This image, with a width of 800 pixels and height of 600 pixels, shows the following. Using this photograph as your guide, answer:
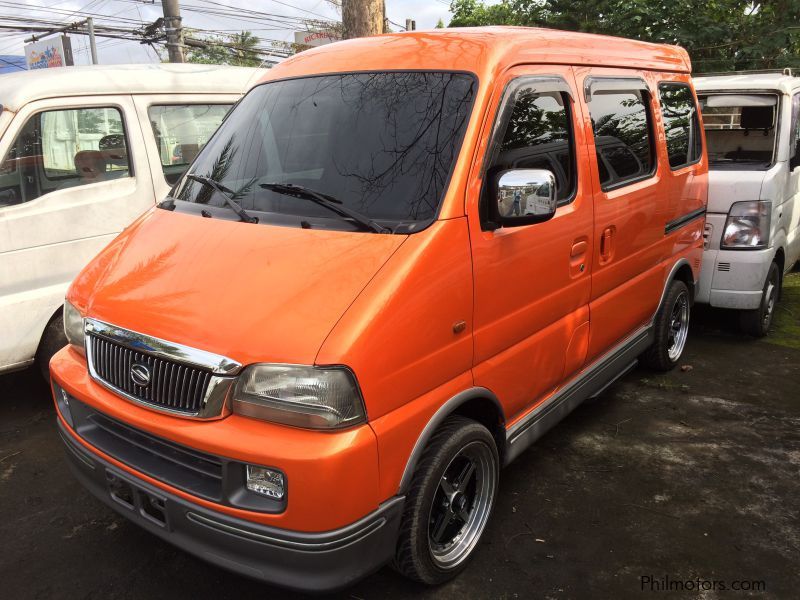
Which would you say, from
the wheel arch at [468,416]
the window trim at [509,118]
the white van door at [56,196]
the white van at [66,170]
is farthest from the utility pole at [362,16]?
the wheel arch at [468,416]

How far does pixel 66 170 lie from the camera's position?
4395 millimetres

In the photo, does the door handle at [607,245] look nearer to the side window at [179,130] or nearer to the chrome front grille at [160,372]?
the chrome front grille at [160,372]

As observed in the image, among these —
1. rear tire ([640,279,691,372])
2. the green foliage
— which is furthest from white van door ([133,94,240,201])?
the green foliage

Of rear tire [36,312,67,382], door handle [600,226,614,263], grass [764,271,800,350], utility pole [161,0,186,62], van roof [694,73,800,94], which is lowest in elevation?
grass [764,271,800,350]

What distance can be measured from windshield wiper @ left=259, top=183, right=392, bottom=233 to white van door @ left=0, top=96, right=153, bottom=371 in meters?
2.10

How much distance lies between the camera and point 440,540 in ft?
9.09

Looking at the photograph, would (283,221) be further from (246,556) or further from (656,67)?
(656,67)

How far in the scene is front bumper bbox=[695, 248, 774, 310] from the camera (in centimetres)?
512

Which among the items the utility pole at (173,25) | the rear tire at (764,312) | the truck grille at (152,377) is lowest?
the rear tire at (764,312)

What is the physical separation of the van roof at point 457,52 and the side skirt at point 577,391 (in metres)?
1.61

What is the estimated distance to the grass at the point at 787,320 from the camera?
5.60 metres

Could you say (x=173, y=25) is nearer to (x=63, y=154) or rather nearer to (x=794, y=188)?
(x=63, y=154)

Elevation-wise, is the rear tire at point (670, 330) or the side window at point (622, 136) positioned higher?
the side window at point (622, 136)

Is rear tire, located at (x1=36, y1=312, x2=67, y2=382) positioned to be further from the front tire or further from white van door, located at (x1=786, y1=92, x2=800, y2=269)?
white van door, located at (x1=786, y1=92, x2=800, y2=269)
